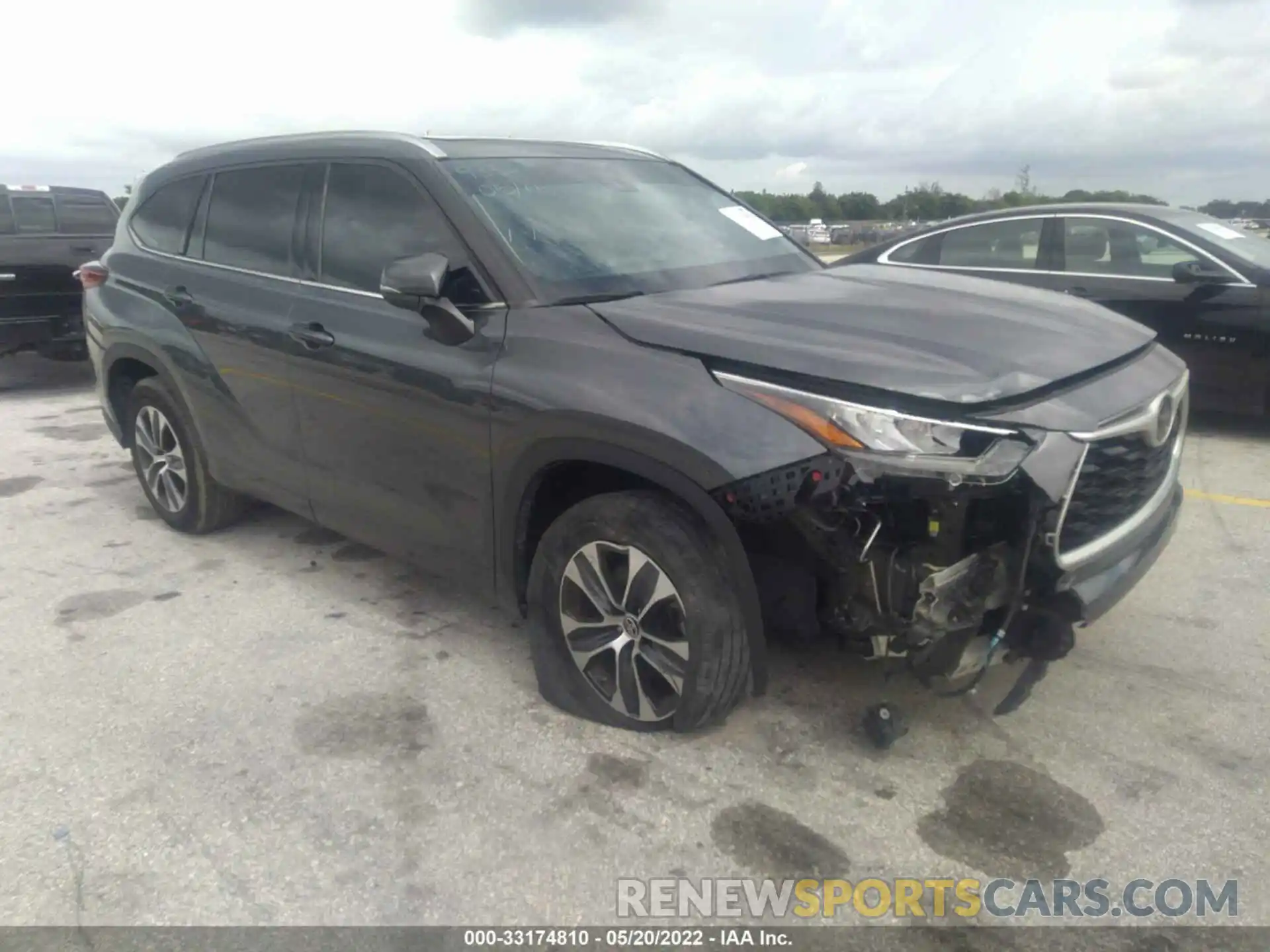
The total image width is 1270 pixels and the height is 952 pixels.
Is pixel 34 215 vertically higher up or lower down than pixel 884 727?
higher up

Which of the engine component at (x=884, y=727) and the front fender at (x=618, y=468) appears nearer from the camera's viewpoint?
the front fender at (x=618, y=468)

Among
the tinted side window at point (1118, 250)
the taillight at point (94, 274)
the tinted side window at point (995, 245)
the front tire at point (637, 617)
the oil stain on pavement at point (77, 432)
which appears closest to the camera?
the front tire at point (637, 617)

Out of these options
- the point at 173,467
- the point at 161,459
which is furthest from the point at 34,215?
the point at 173,467

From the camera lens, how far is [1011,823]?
8.98 feet

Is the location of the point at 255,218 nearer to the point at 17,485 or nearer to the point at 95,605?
the point at 95,605

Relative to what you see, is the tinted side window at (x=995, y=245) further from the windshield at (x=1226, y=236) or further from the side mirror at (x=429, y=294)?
the side mirror at (x=429, y=294)

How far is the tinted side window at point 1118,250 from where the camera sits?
6570mm

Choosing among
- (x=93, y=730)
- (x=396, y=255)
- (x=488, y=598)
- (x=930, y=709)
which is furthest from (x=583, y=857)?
(x=396, y=255)

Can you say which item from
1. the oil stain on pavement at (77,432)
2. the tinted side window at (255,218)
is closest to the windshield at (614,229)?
the tinted side window at (255,218)

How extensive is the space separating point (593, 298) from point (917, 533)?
51.0 inches

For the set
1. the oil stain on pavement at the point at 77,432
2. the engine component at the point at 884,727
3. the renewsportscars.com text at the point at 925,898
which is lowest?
the renewsportscars.com text at the point at 925,898

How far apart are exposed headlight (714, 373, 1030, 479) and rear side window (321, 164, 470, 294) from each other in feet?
4.87

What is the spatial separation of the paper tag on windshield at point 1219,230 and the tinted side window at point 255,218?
5.75 m

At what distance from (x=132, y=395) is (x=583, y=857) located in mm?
3706
